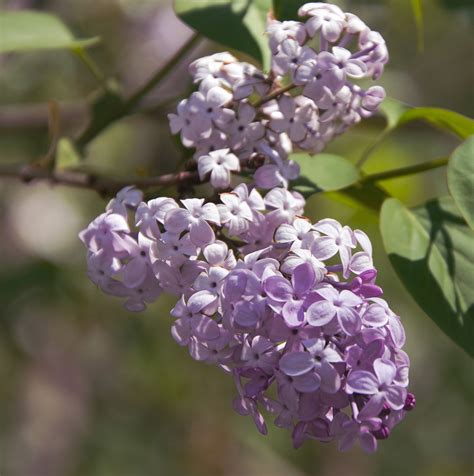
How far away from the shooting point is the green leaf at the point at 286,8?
1.28 metres

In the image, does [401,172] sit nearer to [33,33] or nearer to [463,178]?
[463,178]

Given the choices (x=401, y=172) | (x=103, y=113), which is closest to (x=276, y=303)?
(x=401, y=172)

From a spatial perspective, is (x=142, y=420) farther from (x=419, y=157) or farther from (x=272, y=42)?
(x=272, y=42)

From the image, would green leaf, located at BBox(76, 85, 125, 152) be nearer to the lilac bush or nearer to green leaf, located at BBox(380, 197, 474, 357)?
the lilac bush

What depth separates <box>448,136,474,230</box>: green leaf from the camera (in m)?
1.07

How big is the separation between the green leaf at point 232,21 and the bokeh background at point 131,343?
1.49m

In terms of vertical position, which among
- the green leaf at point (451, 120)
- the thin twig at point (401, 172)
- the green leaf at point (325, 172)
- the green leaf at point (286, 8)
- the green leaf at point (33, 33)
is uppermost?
the green leaf at point (286, 8)

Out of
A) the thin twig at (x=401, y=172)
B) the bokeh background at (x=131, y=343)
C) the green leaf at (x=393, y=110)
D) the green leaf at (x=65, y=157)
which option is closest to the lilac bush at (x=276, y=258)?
the thin twig at (x=401, y=172)

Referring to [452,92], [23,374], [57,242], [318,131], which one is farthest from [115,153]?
[318,131]

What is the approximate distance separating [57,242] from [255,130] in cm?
219

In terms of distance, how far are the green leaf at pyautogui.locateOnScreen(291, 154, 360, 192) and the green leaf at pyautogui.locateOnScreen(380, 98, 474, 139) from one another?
14cm

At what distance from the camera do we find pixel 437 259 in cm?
118

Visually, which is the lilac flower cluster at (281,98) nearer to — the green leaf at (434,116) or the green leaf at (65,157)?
the green leaf at (434,116)

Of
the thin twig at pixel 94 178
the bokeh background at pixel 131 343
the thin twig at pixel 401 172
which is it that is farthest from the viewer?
the bokeh background at pixel 131 343
